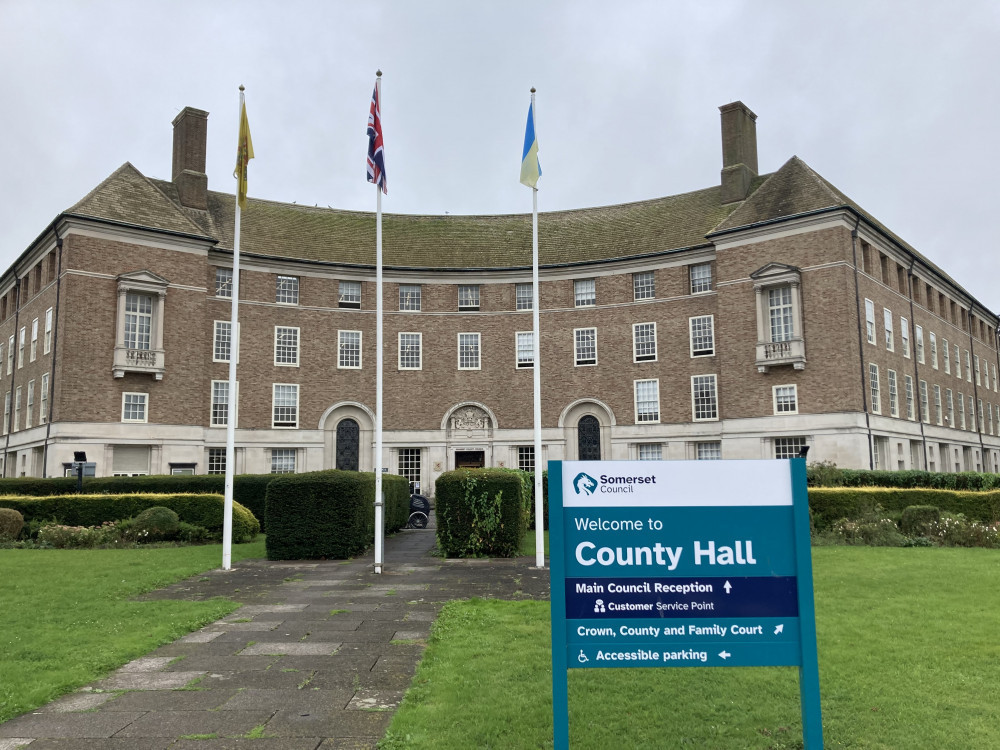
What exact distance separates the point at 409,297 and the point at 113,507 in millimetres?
24034

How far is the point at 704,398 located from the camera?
38688 millimetres

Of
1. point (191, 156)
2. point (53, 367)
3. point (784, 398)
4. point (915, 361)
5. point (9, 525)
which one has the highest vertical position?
point (191, 156)

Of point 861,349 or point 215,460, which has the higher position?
point 861,349

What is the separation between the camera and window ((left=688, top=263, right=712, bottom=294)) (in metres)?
39.5

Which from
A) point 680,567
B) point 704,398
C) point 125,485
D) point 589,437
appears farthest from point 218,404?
point 680,567

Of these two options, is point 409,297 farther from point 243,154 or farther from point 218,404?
point 243,154

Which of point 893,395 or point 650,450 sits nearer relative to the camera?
point 893,395

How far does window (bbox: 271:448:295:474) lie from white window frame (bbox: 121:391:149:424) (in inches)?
250

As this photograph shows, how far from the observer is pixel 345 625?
364 inches

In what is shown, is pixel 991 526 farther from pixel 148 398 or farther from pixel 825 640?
pixel 148 398

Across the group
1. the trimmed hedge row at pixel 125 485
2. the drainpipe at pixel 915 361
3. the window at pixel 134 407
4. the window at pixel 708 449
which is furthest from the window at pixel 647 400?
the window at pixel 134 407

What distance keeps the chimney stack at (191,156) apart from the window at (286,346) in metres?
7.74

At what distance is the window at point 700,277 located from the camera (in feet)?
130

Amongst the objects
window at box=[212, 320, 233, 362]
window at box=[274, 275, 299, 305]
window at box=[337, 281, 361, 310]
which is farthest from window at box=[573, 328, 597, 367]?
window at box=[212, 320, 233, 362]
